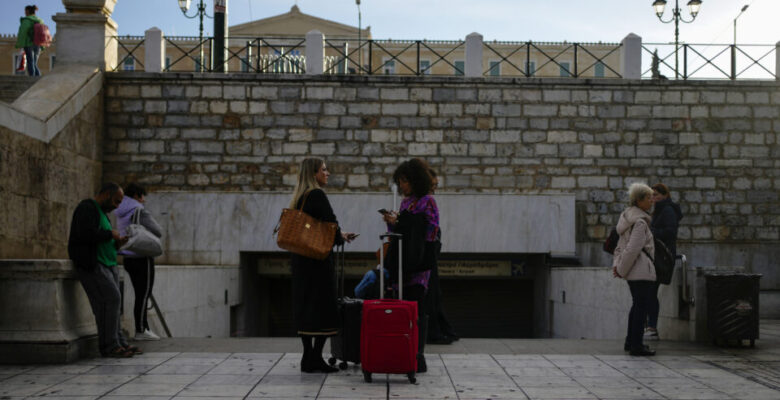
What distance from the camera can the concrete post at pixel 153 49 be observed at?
15.4 meters

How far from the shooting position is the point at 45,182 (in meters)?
12.1

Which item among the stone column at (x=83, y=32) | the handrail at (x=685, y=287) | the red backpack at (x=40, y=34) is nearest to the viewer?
the handrail at (x=685, y=287)

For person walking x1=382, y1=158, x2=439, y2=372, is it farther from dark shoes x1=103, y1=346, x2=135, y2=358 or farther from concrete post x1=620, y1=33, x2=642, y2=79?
concrete post x1=620, y1=33, x2=642, y2=79

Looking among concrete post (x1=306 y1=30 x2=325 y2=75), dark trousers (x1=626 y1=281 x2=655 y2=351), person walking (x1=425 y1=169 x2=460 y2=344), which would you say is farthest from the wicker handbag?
concrete post (x1=306 y1=30 x2=325 y2=75)

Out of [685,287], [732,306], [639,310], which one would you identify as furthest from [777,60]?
[639,310]

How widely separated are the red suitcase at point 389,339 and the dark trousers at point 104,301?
2.52 metres

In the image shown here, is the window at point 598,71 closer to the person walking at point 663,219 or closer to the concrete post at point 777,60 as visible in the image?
the concrete post at point 777,60

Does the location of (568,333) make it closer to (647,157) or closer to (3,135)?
(647,157)

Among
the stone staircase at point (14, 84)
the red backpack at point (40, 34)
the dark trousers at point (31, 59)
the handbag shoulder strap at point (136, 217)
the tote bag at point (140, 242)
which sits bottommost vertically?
the tote bag at point (140, 242)

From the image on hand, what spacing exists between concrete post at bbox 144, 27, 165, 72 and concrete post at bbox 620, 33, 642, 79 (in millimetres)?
9202

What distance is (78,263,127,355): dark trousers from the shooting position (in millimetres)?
6926

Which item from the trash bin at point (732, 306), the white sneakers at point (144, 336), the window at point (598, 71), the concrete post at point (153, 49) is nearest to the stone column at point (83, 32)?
the concrete post at point (153, 49)

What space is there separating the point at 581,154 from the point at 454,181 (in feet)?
8.48

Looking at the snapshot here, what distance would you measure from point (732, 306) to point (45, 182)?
32.0 feet
